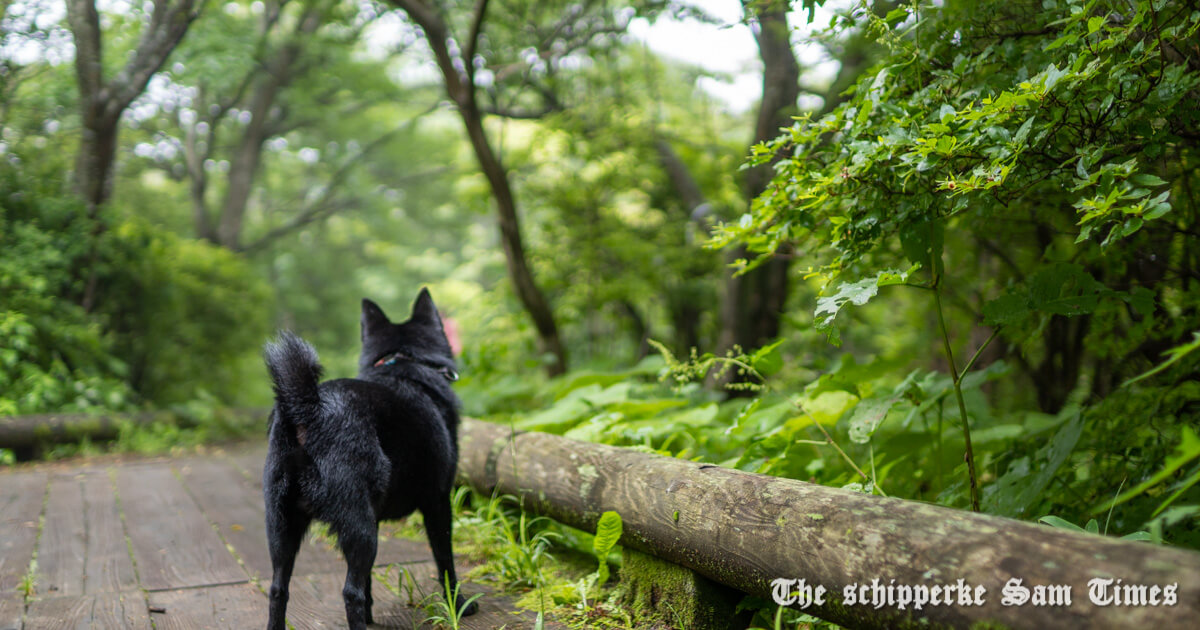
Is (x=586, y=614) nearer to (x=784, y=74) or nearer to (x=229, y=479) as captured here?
(x=229, y=479)

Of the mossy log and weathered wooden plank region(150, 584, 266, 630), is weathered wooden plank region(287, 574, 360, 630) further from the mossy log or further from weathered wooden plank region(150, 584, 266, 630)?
A: the mossy log

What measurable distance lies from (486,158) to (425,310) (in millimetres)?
2577

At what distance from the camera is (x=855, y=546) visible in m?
1.56

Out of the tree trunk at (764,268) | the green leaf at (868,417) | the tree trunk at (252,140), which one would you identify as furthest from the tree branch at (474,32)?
the tree trunk at (252,140)

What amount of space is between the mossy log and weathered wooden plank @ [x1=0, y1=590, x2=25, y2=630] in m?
1.89

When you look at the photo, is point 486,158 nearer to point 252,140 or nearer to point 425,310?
point 425,310

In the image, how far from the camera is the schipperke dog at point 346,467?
2.05m

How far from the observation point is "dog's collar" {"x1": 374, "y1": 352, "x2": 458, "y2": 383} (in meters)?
2.72

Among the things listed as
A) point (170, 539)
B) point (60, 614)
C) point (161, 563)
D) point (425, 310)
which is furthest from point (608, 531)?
point (170, 539)

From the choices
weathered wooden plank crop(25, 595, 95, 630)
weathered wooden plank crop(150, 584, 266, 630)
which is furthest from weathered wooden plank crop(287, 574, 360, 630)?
weathered wooden plank crop(25, 595, 95, 630)

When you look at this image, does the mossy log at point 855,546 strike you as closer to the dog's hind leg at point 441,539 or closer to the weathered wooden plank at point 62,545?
the dog's hind leg at point 441,539

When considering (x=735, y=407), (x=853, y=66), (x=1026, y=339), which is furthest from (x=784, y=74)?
(x=1026, y=339)

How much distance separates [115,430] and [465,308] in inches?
147

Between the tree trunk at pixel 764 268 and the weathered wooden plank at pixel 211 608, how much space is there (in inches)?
126
